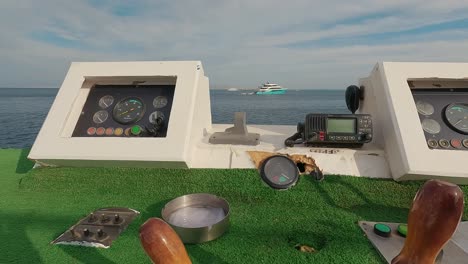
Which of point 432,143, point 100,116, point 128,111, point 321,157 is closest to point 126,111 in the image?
point 128,111

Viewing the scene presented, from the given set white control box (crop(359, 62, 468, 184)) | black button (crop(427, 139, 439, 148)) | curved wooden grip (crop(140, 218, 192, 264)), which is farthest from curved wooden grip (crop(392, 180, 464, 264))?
black button (crop(427, 139, 439, 148))

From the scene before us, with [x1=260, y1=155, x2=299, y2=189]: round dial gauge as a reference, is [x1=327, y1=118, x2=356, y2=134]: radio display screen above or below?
above

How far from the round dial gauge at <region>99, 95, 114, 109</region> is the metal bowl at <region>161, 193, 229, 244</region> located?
56.0 inches

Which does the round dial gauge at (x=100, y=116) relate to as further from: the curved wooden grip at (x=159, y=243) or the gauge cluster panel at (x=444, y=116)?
the gauge cluster panel at (x=444, y=116)

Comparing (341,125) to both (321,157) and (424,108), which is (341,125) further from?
(424,108)

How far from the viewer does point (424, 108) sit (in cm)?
226

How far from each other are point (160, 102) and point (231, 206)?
1.24 meters

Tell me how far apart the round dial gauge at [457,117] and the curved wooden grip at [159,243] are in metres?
2.30

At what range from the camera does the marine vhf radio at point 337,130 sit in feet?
6.98

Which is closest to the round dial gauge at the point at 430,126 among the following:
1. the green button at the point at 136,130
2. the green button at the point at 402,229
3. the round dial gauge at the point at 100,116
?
the green button at the point at 402,229

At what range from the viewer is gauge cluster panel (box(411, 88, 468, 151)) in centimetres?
205

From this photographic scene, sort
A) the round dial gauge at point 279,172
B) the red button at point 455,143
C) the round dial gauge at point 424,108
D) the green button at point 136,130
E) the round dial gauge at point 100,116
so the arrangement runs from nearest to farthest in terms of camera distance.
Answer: the round dial gauge at point 279,172 → the red button at point 455,143 → the round dial gauge at point 424,108 → the green button at point 136,130 → the round dial gauge at point 100,116

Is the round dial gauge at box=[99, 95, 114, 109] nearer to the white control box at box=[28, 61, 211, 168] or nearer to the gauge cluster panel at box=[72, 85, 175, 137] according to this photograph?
the gauge cluster panel at box=[72, 85, 175, 137]

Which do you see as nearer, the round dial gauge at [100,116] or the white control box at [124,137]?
the white control box at [124,137]
